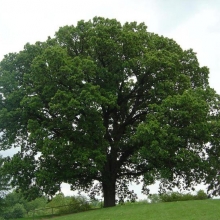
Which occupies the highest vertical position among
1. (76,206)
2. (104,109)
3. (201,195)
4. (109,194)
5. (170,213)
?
(104,109)

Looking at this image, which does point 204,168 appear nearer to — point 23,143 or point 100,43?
point 100,43

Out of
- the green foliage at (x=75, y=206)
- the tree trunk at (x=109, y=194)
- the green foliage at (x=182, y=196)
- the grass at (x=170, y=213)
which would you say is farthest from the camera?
the green foliage at (x=75, y=206)

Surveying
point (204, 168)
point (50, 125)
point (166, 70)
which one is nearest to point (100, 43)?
point (166, 70)

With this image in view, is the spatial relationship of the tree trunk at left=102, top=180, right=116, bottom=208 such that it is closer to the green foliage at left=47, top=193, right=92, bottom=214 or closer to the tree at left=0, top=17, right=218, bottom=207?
the tree at left=0, top=17, right=218, bottom=207

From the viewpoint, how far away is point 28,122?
29.1m

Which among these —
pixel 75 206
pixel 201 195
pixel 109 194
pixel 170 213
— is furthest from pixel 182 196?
pixel 170 213

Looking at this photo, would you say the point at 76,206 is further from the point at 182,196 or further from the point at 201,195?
the point at 201,195

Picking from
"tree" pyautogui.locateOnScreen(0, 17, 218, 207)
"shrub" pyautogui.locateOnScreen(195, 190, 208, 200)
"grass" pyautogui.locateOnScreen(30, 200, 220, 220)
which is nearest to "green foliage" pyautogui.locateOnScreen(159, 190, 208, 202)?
"shrub" pyautogui.locateOnScreen(195, 190, 208, 200)

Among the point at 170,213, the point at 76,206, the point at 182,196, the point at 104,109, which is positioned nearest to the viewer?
the point at 170,213

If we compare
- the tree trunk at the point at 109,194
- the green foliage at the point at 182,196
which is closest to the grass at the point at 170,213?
the tree trunk at the point at 109,194

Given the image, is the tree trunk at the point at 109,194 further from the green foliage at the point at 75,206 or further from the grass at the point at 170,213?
the grass at the point at 170,213

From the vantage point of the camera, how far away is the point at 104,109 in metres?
31.9

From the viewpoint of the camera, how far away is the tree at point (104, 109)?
27.8 metres

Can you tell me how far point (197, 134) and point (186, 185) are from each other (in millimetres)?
6192
